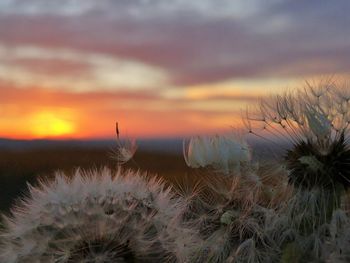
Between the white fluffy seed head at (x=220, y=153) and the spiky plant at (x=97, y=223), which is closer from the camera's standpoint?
the spiky plant at (x=97, y=223)

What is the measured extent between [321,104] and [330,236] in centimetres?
76

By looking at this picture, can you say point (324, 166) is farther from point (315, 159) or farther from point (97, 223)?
point (97, 223)

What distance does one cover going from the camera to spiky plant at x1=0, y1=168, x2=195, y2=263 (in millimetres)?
3812

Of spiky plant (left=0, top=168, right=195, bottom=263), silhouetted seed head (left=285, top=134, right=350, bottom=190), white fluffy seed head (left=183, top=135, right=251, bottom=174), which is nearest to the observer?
spiky plant (left=0, top=168, right=195, bottom=263)

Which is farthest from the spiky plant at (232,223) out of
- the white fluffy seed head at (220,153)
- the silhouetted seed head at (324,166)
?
the silhouetted seed head at (324,166)

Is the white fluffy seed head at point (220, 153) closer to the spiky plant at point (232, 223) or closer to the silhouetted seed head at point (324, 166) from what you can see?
the spiky plant at point (232, 223)

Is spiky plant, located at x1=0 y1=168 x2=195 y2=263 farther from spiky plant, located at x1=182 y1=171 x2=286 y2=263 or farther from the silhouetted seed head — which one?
the silhouetted seed head

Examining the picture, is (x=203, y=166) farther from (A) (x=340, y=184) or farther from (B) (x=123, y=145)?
(A) (x=340, y=184)

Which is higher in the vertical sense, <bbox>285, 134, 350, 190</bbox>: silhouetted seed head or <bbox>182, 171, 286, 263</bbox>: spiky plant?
<bbox>285, 134, 350, 190</bbox>: silhouetted seed head

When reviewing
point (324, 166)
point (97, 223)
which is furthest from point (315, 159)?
point (97, 223)

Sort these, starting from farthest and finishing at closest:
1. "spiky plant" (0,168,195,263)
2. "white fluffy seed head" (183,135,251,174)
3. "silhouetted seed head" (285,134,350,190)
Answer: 1. "white fluffy seed head" (183,135,251,174)
2. "silhouetted seed head" (285,134,350,190)
3. "spiky plant" (0,168,195,263)

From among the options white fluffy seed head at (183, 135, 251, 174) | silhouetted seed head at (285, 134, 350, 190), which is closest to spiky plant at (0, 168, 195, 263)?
white fluffy seed head at (183, 135, 251, 174)

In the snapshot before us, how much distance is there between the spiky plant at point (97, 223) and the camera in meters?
3.81

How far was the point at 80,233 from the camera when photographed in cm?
382
